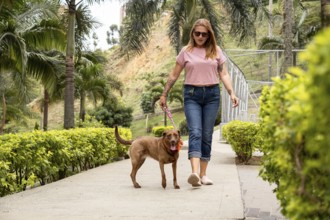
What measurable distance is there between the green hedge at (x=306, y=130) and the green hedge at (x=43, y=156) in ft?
14.6

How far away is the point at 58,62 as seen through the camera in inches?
831

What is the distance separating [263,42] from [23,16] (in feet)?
83.5

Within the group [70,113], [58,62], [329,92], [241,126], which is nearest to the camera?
[329,92]

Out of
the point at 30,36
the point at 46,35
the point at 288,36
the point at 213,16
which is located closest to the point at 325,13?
the point at 288,36

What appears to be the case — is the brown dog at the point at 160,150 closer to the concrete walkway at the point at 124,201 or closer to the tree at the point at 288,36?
the concrete walkway at the point at 124,201

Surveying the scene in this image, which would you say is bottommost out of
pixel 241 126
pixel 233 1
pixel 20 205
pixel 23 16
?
pixel 20 205

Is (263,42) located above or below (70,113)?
above

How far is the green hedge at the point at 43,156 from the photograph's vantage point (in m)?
6.61

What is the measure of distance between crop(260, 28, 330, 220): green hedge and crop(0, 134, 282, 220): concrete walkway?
75.3 inches

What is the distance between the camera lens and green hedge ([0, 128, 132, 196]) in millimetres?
6605

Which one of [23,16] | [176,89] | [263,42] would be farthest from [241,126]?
[176,89]

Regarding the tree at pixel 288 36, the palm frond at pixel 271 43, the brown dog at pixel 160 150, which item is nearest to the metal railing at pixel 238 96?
the tree at pixel 288 36

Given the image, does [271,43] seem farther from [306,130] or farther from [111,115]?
[306,130]

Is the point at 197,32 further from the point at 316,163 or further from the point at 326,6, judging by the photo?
the point at 316,163
